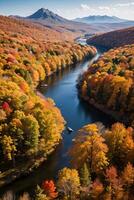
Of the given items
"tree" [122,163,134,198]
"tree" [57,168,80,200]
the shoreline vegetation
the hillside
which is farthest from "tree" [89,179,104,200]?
the hillside

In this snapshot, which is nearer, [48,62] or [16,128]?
[16,128]

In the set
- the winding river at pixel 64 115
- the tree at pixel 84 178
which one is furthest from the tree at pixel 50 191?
the winding river at pixel 64 115

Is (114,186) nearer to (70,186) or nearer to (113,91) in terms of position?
(70,186)

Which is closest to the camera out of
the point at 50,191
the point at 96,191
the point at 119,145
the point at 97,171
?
the point at 96,191

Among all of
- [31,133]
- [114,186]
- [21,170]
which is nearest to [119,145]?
[114,186]

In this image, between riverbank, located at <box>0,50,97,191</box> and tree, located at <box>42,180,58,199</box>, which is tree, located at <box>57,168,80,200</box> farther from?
riverbank, located at <box>0,50,97,191</box>

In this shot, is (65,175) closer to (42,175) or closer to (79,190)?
(79,190)

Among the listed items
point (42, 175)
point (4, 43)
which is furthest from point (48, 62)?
point (42, 175)

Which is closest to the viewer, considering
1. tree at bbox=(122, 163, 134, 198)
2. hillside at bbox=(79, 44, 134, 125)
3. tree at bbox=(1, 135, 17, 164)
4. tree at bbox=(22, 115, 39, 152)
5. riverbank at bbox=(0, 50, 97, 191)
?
tree at bbox=(122, 163, 134, 198)
